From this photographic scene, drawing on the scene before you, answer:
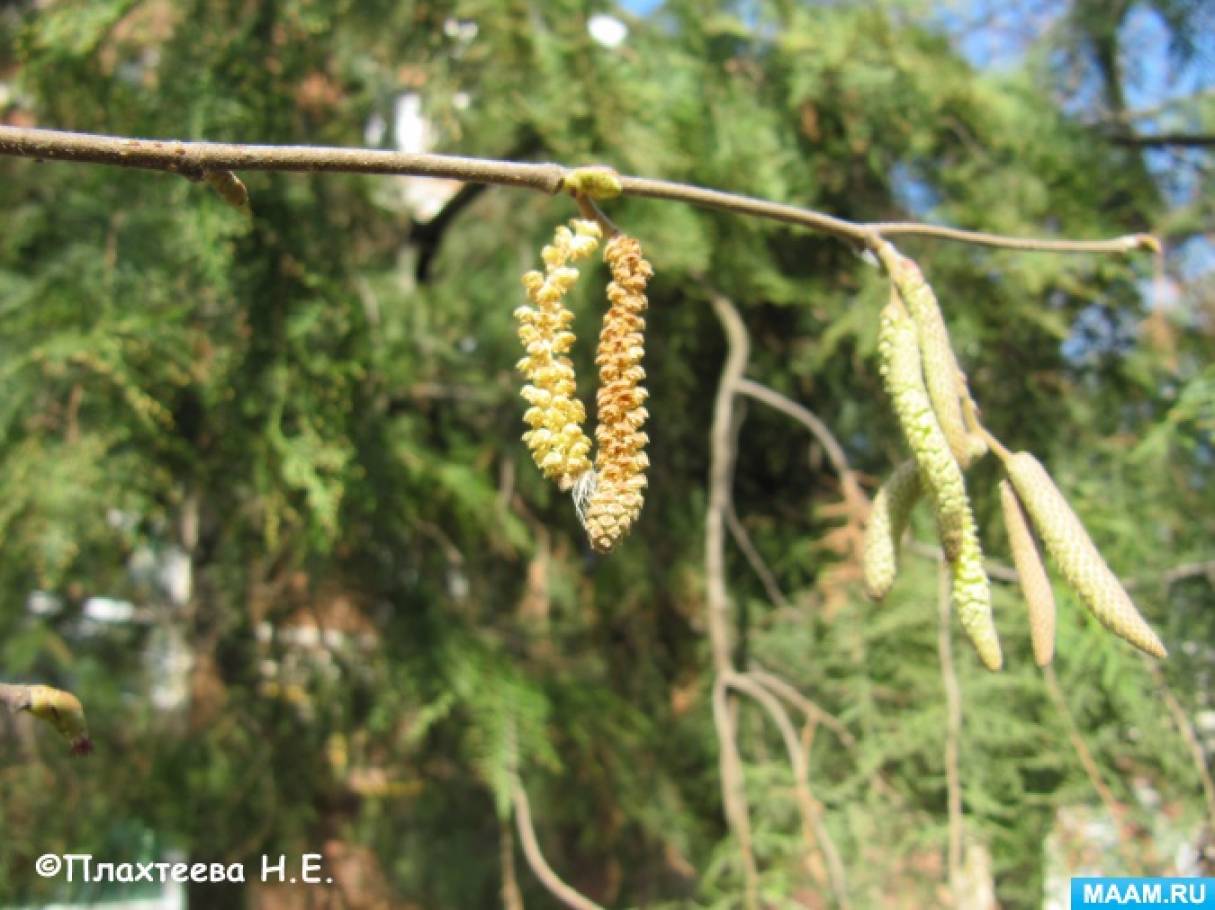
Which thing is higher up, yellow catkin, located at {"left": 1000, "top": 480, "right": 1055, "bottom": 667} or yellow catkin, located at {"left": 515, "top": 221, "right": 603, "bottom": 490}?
yellow catkin, located at {"left": 515, "top": 221, "right": 603, "bottom": 490}

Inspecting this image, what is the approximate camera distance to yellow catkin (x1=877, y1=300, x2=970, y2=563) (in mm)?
634

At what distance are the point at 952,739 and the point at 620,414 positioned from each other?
0.75 metres

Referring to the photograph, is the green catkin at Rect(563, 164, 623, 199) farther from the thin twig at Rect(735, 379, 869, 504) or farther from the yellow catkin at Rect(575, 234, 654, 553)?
the thin twig at Rect(735, 379, 869, 504)

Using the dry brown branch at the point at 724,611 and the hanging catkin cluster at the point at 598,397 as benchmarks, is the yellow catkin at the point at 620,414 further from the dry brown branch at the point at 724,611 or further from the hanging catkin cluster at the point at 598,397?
the dry brown branch at the point at 724,611

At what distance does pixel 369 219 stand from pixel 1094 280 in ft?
3.55

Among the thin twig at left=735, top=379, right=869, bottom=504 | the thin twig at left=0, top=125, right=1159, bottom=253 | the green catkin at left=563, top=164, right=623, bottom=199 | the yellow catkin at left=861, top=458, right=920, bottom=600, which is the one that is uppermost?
the thin twig at left=735, top=379, right=869, bottom=504

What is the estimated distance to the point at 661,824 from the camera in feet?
5.45

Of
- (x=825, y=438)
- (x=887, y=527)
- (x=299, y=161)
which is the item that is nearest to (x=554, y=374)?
(x=299, y=161)

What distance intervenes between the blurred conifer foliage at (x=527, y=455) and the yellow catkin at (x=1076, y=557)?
1.99 feet

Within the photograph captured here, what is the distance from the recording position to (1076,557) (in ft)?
2.12

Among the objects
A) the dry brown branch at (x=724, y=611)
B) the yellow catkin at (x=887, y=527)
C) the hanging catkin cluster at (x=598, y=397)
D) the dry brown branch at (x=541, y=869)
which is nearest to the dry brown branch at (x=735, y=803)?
the dry brown branch at (x=724, y=611)

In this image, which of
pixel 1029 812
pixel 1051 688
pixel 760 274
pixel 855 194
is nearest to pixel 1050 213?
pixel 855 194

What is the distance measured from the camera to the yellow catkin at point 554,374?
552 millimetres

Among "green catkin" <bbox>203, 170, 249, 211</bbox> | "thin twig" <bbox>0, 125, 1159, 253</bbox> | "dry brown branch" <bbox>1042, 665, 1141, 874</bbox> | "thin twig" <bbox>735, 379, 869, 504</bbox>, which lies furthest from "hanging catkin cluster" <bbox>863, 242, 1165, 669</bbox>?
"thin twig" <bbox>735, 379, 869, 504</bbox>
